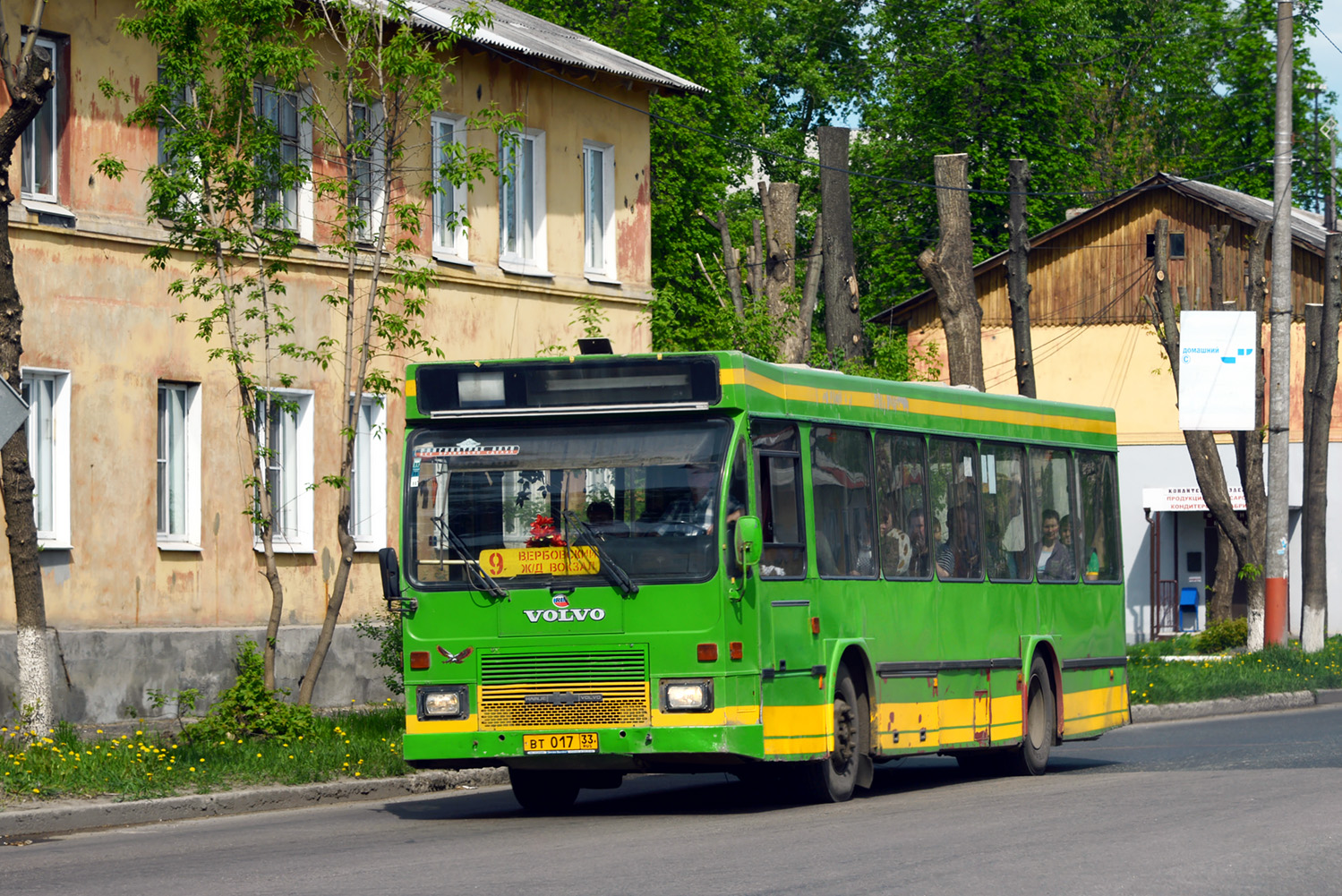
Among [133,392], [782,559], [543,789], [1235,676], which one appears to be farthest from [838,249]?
[782,559]

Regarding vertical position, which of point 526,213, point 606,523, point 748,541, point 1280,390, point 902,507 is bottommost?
point 748,541

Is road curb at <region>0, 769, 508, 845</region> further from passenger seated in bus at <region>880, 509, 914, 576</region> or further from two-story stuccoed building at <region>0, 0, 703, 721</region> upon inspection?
two-story stuccoed building at <region>0, 0, 703, 721</region>

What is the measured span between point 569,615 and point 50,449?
31.8ft

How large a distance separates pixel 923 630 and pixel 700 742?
305 cm

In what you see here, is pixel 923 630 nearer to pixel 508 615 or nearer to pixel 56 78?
pixel 508 615

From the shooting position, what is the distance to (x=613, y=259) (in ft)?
95.5

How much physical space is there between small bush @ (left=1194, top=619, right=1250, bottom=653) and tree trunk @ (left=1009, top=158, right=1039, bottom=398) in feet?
28.0

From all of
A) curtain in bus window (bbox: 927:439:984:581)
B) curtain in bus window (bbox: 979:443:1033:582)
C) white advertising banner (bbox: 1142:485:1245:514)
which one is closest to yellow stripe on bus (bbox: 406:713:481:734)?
curtain in bus window (bbox: 927:439:984:581)

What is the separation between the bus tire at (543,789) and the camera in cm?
1408

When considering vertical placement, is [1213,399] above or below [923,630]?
above

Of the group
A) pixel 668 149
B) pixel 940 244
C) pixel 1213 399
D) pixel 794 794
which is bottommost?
pixel 794 794

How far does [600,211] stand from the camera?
29.0 metres

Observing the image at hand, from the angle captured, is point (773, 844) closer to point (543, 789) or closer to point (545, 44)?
point (543, 789)

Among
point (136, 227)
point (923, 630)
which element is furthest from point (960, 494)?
point (136, 227)
